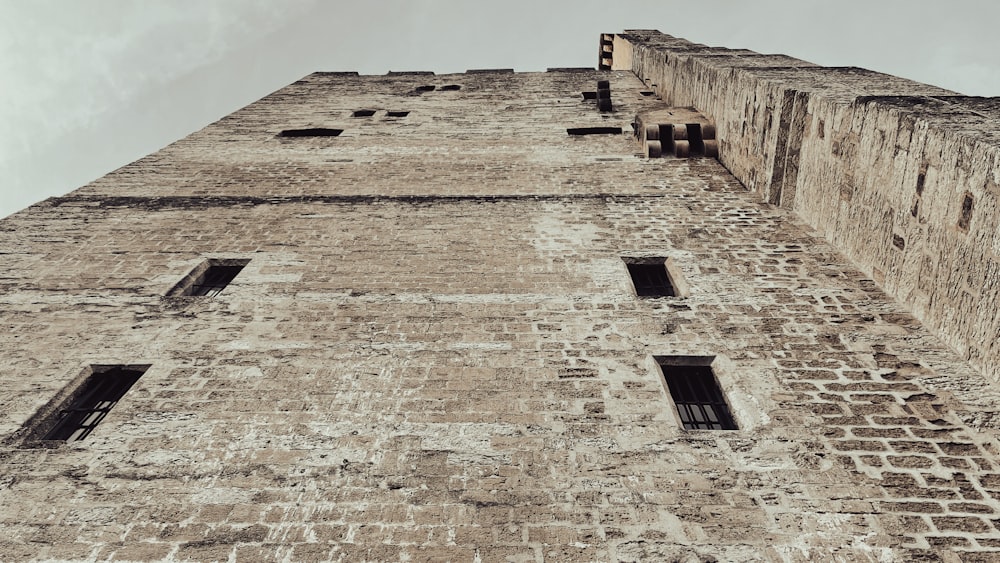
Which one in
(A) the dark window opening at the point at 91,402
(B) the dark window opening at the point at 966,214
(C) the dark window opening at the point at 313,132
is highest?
(C) the dark window opening at the point at 313,132

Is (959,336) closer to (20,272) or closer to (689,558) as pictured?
(689,558)

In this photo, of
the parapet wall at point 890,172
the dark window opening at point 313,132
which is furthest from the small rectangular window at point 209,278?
the parapet wall at point 890,172

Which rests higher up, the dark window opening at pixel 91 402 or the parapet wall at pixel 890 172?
the parapet wall at pixel 890 172

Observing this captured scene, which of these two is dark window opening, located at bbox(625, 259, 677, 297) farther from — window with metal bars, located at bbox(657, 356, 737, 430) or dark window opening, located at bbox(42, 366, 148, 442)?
dark window opening, located at bbox(42, 366, 148, 442)

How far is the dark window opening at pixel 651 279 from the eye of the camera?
5.09 m

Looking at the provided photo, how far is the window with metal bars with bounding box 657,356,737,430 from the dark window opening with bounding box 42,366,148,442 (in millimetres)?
4361

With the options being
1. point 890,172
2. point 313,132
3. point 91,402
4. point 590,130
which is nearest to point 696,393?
point 890,172

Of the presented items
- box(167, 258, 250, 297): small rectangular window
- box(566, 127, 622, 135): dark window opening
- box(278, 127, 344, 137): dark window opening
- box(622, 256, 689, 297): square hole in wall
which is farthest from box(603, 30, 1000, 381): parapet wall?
box(278, 127, 344, 137): dark window opening

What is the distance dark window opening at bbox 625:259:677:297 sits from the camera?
201 inches

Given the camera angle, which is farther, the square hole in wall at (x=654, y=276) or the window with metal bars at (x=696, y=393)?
the square hole in wall at (x=654, y=276)

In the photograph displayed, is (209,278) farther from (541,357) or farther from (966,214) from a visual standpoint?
(966,214)

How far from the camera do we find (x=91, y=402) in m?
3.93

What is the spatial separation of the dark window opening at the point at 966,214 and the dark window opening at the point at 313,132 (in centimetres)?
875

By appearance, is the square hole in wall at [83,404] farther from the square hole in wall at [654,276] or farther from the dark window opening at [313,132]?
the dark window opening at [313,132]
